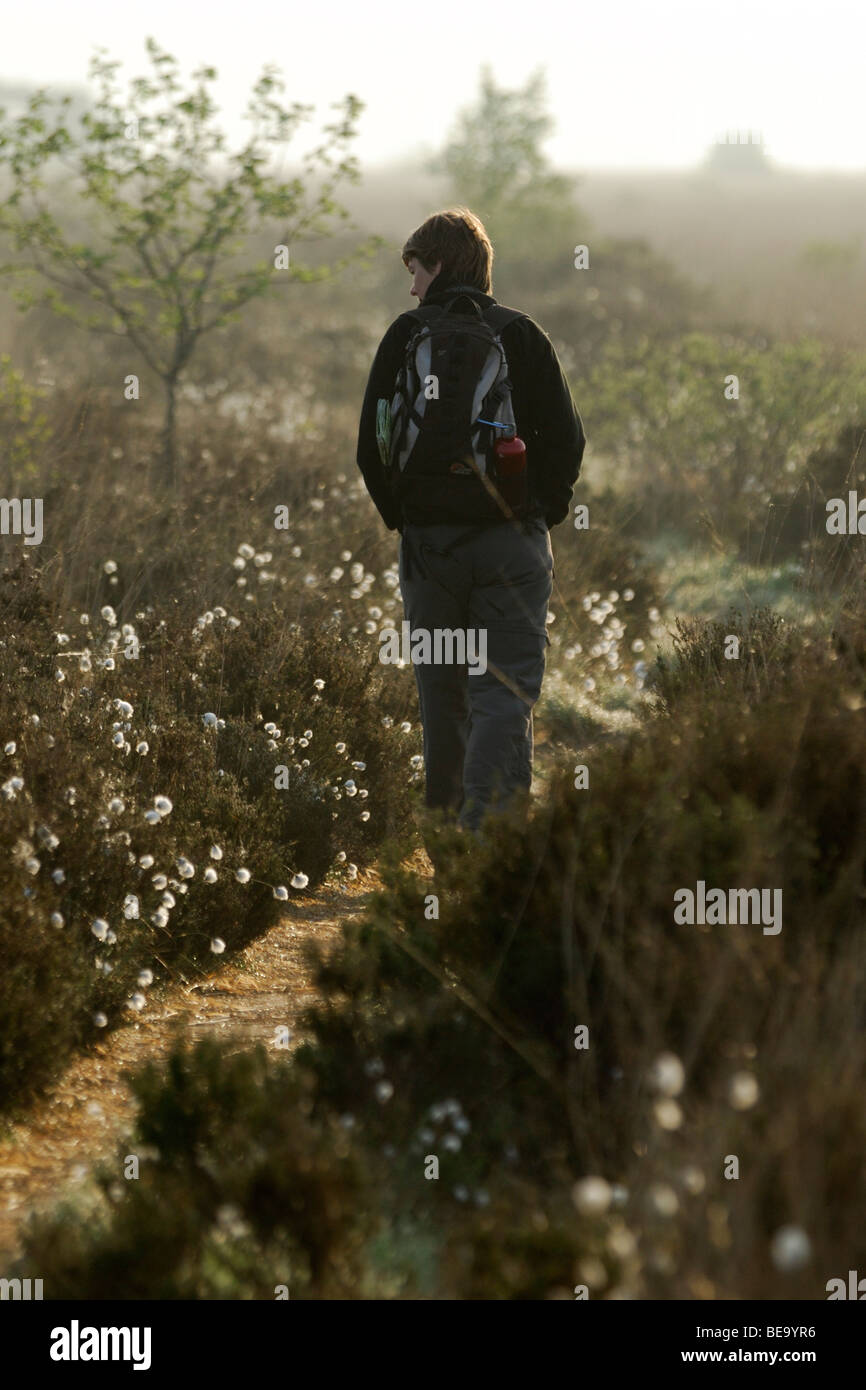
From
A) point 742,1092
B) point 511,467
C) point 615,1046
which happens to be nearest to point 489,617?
point 511,467

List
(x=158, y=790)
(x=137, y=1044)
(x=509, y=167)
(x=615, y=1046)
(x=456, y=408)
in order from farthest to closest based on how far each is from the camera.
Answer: (x=509, y=167) < (x=158, y=790) < (x=456, y=408) < (x=137, y=1044) < (x=615, y=1046)

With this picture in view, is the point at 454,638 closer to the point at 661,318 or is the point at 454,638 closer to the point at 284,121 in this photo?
the point at 284,121

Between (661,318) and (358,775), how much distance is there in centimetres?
1868

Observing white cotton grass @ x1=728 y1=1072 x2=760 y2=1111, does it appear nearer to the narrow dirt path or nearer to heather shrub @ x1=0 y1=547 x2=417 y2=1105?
the narrow dirt path

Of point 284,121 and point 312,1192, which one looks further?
point 284,121

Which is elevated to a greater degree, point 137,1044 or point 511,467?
point 511,467

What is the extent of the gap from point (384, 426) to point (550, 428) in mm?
570

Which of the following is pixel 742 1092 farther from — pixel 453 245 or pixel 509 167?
pixel 509 167

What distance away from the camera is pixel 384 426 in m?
4.51

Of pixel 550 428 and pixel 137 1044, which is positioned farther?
pixel 550 428

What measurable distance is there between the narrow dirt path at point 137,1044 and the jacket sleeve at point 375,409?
1.51 meters

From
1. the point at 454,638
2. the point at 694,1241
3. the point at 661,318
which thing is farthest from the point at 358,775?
the point at 661,318

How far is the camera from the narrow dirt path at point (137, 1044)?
3.29 meters
